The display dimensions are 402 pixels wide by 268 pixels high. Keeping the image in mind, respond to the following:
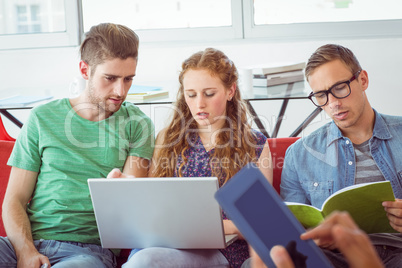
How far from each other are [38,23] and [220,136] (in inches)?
83.9

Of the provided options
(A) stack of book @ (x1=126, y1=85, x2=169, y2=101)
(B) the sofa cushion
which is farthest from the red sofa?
(A) stack of book @ (x1=126, y1=85, x2=169, y2=101)

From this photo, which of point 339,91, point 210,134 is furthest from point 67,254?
point 339,91

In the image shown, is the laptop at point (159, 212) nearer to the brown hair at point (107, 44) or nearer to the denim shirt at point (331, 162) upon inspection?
the denim shirt at point (331, 162)

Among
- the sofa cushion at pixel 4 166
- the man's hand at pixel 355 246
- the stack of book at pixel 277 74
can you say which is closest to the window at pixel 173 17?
the stack of book at pixel 277 74

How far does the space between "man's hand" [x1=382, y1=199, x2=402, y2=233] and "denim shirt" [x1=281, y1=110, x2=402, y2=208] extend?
10.2 inches

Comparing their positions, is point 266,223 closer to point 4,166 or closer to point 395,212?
point 395,212

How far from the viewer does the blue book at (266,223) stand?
0.90m

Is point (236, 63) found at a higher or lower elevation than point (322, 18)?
lower

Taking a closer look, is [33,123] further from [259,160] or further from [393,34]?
[393,34]

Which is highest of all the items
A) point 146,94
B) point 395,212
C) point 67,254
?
point 146,94

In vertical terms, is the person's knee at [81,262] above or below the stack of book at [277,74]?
below

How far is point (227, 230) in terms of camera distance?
1597 mm

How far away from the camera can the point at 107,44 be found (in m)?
1.82

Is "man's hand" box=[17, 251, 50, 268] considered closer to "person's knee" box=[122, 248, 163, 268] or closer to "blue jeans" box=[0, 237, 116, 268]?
"blue jeans" box=[0, 237, 116, 268]
